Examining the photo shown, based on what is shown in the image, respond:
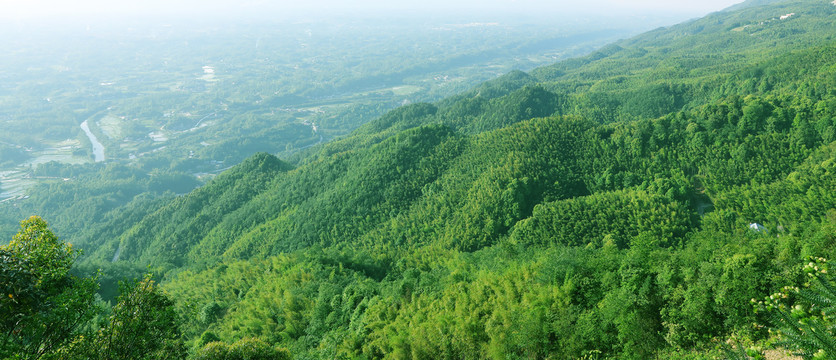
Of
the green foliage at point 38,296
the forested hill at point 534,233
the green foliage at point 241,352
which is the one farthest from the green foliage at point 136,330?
the green foliage at point 241,352

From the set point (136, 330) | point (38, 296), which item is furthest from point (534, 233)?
point (38, 296)

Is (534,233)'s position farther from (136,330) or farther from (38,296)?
(38,296)

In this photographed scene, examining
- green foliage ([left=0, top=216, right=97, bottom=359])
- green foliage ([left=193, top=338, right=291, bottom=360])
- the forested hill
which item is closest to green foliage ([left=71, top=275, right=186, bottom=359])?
green foliage ([left=0, top=216, right=97, bottom=359])

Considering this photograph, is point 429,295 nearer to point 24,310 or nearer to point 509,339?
point 509,339

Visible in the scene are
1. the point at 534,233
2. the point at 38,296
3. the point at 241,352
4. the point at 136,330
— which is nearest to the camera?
the point at 38,296

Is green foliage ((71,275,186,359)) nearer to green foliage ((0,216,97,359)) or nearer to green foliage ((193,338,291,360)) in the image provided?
green foliage ((0,216,97,359))

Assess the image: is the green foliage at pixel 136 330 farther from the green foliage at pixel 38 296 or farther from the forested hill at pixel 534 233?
the forested hill at pixel 534 233

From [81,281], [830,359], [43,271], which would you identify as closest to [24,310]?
[43,271]

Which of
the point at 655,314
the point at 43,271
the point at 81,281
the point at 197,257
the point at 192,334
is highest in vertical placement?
the point at 43,271
